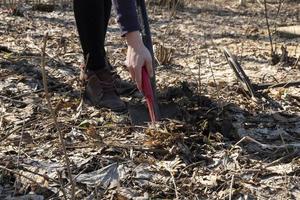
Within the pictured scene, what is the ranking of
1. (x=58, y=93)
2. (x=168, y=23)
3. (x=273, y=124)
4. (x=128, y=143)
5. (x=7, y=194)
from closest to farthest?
(x=7, y=194) → (x=128, y=143) → (x=273, y=124) → (x=58, y=93) → (x=168, y=23)

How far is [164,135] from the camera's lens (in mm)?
2051

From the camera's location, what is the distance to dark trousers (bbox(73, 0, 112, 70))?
2.42 meters

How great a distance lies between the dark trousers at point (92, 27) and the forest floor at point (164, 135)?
0.25 m

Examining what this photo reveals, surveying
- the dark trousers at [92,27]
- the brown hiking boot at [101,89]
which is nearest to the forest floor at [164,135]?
the brown hiking boot at [101,89]

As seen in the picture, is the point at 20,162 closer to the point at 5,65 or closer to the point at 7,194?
the point at 7,194

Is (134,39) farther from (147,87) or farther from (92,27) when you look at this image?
(92,27)

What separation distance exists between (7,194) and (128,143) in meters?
0.56

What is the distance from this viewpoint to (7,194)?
5.78 feet

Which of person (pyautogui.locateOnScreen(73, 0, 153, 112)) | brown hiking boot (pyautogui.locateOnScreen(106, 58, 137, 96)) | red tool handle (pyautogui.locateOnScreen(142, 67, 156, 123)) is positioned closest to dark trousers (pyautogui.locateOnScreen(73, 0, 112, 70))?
person (pyautogui.locateOnScreen(73, 0, 153, 112))

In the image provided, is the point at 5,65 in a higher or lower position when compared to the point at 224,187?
higher

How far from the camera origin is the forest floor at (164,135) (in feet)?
5.90

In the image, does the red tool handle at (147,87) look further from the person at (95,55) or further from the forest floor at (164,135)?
the person at (95,55)

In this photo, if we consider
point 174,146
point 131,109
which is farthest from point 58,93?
point 174,146

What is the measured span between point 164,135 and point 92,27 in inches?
28.9
